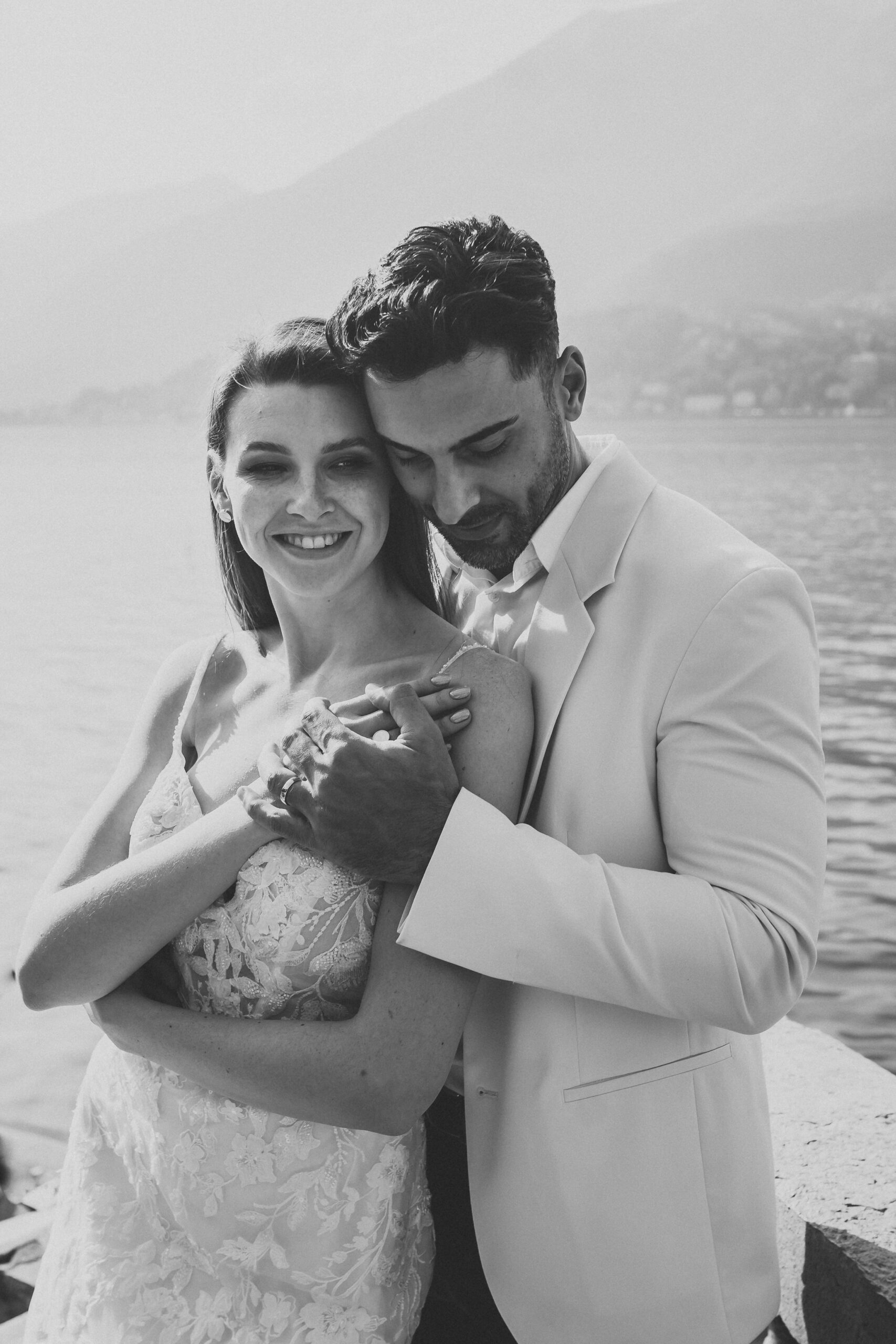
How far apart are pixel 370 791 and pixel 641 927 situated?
40cm

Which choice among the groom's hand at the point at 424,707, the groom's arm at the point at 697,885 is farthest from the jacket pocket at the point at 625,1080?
the groom's hand at the point at 424,707

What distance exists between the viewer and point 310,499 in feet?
6.05

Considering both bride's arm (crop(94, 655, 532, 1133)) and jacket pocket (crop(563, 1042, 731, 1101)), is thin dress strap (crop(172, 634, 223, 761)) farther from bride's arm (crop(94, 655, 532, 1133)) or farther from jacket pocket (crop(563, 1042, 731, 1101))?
jacket pocket (crop(563, 1042, 731, 1101))

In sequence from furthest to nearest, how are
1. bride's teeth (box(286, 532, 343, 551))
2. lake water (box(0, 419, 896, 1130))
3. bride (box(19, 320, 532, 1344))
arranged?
lake water (box(0, 419, 896, 1130)), bride's teeth (box(286, 532, 343, 551)), bride (box(19, 320, 532, 1344))

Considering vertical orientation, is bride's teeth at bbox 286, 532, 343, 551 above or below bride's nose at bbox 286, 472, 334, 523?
below

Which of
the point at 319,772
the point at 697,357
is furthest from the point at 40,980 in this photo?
the point at 697,357

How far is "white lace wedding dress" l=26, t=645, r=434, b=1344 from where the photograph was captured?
1.72 meters

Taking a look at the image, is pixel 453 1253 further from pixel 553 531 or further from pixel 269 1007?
pixel 553 531

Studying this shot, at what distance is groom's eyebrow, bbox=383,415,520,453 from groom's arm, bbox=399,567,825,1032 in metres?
0.54

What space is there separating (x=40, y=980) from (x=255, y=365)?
101 cm

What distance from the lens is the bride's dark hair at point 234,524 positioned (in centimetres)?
189

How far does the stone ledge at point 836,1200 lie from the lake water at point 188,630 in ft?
5.70

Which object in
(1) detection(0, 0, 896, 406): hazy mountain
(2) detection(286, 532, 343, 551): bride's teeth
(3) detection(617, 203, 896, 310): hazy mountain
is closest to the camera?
→ (2) detection(286, 532, 343, 551): bride's teeth

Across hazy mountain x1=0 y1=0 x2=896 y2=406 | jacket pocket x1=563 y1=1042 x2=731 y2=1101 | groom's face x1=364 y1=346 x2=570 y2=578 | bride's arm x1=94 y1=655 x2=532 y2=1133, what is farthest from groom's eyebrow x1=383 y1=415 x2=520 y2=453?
hazy mountain x1=0 y1=0 x2=896 y2=406
